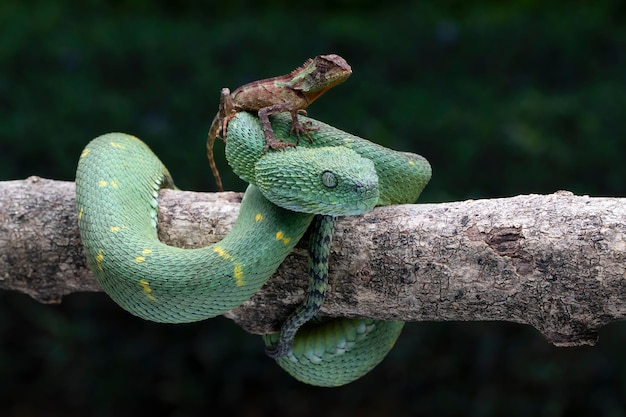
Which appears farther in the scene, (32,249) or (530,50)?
(530,50)

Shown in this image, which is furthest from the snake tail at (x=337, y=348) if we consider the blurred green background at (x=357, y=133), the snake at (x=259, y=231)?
the blurred green background at (x=357, y=133)

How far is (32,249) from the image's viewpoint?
8.16ft

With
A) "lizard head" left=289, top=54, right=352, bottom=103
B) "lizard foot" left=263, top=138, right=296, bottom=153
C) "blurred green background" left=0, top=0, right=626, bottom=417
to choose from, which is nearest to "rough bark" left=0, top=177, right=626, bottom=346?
"lizard foot" left=263, top=138, right=296, bottom=153

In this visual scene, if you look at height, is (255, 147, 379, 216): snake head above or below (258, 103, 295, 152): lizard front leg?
below

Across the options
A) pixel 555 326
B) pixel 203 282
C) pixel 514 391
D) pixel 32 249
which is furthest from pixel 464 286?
pixel 514 391

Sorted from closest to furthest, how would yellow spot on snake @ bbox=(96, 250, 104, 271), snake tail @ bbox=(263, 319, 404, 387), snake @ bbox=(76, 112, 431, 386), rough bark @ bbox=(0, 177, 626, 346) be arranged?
rough bark @ bbox=(0, 177, 626, 346)
snake @ bbox=(76, 112, 431, 386)
yellow spot on snake @ bbox=(96, 250, 104, 271)
snake tail @ bbox=(263, 319, 404, 387)

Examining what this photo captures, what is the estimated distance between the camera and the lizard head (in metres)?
2.28

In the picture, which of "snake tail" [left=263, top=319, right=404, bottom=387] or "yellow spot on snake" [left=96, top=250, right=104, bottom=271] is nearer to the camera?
"yellow spot on snake" [left=96, top=250, right=104, bottom=271]

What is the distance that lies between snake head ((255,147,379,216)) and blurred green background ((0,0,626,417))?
2014 millimetres

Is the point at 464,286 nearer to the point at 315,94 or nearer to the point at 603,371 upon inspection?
the point at 315,94

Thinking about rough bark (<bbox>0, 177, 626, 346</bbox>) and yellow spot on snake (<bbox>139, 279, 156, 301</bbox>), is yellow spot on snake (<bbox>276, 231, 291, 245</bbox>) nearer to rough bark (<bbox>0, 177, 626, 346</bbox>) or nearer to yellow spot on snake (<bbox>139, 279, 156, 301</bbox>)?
rough bark (<bbox>0, 177, 626, 346</bbox>)

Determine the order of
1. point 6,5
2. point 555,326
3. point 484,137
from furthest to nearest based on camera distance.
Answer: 1. point 6,5
2. point 484,137
3. point 555,326

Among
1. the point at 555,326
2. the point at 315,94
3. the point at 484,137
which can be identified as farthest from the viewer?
the point at 484,137

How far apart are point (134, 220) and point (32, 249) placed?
407 millimetres
